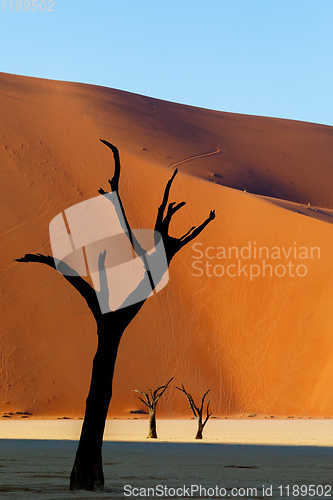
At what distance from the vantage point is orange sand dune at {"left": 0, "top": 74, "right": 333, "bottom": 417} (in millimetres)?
38188

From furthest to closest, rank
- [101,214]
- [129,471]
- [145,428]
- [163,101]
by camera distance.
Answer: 1. [163,101]
2. [101,214]
3. [145,428]
4. [129,471]

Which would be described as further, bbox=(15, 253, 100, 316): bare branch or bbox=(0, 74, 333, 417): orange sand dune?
bbox=(0, 74, 333, 417): orange sand dune

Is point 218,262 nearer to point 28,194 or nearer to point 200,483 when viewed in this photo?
point 28,194

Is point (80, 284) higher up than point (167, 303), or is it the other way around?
point (80, 284)

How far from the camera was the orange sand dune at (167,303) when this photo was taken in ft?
125

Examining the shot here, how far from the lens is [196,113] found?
266ft

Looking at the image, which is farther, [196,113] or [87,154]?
[196,113]

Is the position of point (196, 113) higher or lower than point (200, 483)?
higher

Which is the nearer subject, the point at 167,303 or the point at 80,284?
the point at 80,284

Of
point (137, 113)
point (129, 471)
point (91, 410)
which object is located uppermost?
point (137, 113)

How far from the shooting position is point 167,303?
4284 cm

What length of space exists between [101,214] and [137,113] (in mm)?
28623

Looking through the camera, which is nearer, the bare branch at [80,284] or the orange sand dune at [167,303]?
the bare branch at [80,284]

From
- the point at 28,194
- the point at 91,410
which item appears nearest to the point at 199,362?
the point at 28,194
